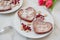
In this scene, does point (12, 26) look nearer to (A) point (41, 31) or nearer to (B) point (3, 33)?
(B) point (3, 33)

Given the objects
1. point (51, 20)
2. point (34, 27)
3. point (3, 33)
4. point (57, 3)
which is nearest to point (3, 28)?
point (3, 33)

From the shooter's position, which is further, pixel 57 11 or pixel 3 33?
pixel 57 11

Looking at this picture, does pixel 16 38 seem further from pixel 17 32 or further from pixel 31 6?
pixel 31 6

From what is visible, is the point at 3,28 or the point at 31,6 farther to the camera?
the point at 31,6

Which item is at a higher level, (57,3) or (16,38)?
(57,3)

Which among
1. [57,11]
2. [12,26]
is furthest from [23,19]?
[57,11]

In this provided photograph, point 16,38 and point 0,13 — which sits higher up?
point 0,13

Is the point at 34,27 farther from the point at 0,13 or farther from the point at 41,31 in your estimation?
the point at 0,13
